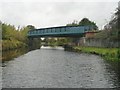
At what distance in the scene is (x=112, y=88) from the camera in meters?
23.0

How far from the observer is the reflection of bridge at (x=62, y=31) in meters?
112

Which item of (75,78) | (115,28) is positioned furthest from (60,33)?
(75,78)

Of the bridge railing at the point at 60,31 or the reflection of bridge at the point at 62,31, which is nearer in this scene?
the bridge railing at the point at 60,31

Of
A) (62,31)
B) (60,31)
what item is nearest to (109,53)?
(62,31)

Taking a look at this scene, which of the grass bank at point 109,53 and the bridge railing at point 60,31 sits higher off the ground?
the bridge railing at point 60,31

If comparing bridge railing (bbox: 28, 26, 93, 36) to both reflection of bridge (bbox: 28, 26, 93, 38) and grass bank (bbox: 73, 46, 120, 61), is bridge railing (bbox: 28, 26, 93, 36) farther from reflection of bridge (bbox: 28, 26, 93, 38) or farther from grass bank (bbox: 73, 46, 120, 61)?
grass bank (bbox: 73, 46, 120, 61)

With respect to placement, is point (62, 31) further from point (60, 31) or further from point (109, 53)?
point (109, 53)

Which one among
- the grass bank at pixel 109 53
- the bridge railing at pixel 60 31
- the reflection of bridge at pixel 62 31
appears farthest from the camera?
the reflection of bridge at pixel 62 31

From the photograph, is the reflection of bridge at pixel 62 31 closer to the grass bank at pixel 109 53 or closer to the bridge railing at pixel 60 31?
the bridge railing at pixel 60 31

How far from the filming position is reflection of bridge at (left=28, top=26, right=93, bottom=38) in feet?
367

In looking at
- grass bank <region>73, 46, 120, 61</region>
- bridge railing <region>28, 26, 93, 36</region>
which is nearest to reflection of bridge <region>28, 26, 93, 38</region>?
bridge railing <region>28, 26, 93, 36</region>

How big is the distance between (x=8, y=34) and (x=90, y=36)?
27952 mm

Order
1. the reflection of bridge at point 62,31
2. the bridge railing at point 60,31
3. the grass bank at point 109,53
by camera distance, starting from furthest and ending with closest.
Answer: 1. the reflection of bridge at point 62,31
2. the bridge railing at point 60,31
3. the grass bank at point 109,53

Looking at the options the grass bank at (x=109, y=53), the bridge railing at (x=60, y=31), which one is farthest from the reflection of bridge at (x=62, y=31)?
→ the grass bank at (x=109, y=53)
